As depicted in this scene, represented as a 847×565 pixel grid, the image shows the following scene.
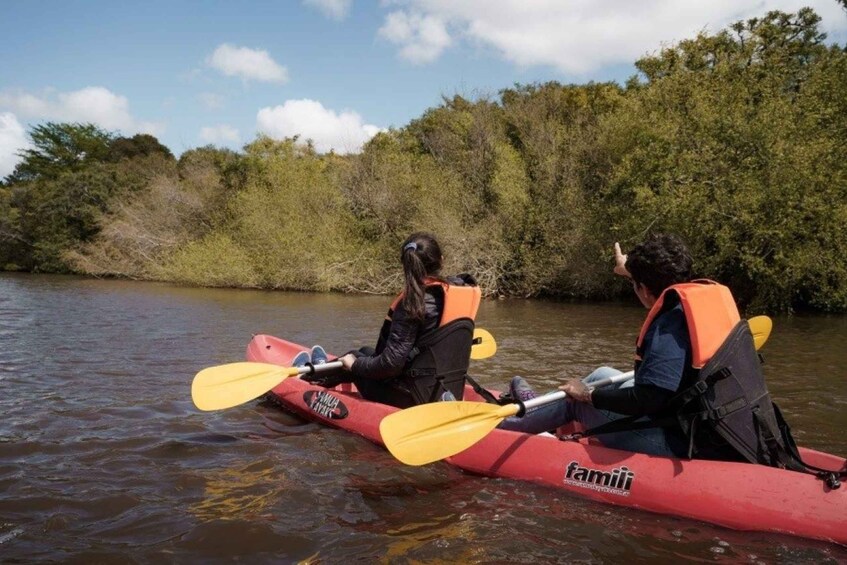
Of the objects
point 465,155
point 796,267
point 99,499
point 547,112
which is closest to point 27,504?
point 99,499

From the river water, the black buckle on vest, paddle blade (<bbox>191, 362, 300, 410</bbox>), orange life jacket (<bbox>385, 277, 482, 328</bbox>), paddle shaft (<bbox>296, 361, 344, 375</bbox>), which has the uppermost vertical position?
orange life jacket (<bbox>385, 277, 482, 328</bbox>)

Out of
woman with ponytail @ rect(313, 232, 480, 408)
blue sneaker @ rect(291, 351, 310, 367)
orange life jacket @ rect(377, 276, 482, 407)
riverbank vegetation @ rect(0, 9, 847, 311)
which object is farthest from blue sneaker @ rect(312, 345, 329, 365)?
riverbank vegetation @ rect(0, 9, 847, 311)

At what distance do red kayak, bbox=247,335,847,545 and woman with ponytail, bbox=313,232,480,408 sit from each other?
1.71 ft

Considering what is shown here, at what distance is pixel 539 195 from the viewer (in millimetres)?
19484

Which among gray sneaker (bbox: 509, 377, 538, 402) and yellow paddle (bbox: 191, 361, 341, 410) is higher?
gray sneaker (bbox: 509, 377, 538, 402)

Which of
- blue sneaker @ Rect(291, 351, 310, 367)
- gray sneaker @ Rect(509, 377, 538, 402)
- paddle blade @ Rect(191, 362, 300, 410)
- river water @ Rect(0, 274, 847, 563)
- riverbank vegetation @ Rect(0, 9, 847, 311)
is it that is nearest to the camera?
river water @ Rect(0, 274, 847, 563)

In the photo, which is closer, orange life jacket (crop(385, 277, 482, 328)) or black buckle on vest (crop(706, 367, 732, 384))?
black buckle on vest (crop(706, 367, 732, 384))

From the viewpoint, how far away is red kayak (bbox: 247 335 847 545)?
2973 millimetres

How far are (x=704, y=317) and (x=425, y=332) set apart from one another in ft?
5.68

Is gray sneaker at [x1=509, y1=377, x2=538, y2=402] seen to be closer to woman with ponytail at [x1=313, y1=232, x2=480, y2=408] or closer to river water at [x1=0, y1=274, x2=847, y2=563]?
woman with ponytail at [x1=313, y1=232, x2=480, y2=408]

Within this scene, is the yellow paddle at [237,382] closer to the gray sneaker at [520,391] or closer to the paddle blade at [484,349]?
the gray sneaker at [520,391]

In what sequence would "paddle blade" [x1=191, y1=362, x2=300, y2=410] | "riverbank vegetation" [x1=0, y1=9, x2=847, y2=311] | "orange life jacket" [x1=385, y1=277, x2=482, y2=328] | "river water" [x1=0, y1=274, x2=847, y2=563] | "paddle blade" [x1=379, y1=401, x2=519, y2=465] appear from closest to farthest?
"river water" [x1=0, y1=274, x2=847, y2=563] < "paddle blade" [x1=379, y1=401, x2=519, y2=465] < "orange life jacket" [x1=385, y1=277, x2=482, y2=328] < "paddle blade" [x1=191, y1=362, x2=300, y2=410] < "riverbank vegetation" [x1=0, y1=9, x2=847, y2=311]

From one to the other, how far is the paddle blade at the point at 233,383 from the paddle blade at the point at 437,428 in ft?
4.62

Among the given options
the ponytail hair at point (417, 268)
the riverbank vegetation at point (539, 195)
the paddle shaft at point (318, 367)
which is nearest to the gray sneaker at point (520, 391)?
the ponytail hair at point (417, 268)
